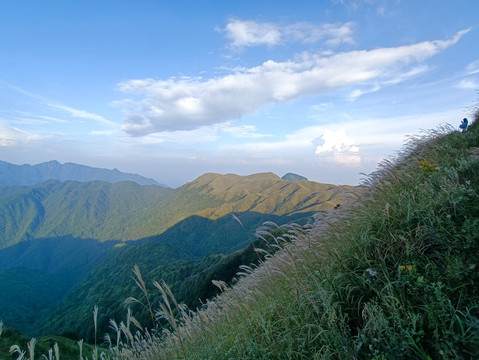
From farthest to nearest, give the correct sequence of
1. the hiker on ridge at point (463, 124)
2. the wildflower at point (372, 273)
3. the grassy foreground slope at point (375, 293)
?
the hiker on ridge at point (463, 124), the wildflower at point (372, 273), the grassy foreground slope at point (375, 293)

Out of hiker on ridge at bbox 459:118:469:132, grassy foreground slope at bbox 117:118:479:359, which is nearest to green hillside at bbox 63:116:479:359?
grassy foreground slope at bbox 117:118:479:359

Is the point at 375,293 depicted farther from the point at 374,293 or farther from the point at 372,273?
the point at 372,273

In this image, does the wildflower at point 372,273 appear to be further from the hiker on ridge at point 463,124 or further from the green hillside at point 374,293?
the hiker on ridge at point 463,124

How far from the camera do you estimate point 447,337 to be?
2570mm

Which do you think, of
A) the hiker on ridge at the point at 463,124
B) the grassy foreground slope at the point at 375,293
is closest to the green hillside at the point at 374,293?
the grassy foreground slope at the point at 375,293

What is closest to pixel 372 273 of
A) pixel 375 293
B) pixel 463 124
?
pixel 375 293

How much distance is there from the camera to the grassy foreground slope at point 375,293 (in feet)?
8.89

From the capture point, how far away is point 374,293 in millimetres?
3445

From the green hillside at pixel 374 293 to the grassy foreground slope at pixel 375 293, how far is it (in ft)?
0.04

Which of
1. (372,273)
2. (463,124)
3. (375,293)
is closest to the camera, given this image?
(372,273)

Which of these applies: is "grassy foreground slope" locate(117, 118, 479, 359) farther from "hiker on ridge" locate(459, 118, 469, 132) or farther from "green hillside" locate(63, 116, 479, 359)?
"hiker on ridge" locate(459, 118, 469, 132)

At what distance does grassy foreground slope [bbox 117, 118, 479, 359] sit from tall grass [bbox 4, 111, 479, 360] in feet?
0.04

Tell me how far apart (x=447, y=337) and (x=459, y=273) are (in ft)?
2.85

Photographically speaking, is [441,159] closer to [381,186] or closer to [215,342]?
[381,186]
